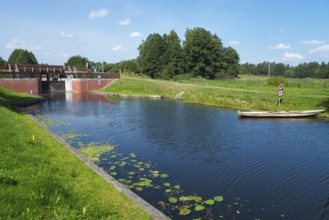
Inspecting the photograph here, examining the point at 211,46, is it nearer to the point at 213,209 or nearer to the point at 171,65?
the point at 171,65

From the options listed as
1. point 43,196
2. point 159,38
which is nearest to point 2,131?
point 43,196

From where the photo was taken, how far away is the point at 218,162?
19.3 meters

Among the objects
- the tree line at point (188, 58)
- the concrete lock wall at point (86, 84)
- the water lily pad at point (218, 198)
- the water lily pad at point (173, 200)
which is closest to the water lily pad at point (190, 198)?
the water lily pad at point (173, 200)

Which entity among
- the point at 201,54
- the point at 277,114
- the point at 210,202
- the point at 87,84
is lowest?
Answer: the point at 210,202

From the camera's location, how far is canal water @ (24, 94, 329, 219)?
13.0 metres

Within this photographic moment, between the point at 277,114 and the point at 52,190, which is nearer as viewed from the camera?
the point at 52,190

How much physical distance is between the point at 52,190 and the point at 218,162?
38.2 ft

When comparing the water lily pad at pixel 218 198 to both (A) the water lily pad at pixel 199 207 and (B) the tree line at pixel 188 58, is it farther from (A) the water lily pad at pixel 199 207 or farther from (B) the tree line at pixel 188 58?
(B) the tree line at pixel 188 58

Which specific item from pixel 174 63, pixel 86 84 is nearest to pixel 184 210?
pixel 86 84

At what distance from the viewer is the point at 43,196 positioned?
967 centimetres

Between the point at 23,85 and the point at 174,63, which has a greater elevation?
the point at 174,63

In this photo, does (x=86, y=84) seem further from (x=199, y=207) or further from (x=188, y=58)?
(x=199, y=207)

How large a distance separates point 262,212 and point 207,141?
506 inches

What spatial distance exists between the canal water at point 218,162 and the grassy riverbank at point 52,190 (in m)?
2.31
